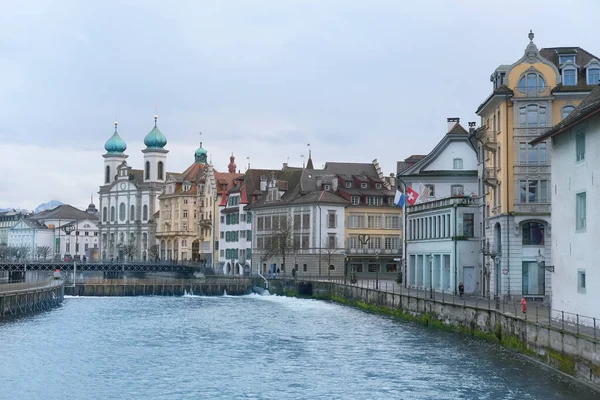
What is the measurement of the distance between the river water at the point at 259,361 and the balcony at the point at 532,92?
1529 cm

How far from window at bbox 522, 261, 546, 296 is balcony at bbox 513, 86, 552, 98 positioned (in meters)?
10.1

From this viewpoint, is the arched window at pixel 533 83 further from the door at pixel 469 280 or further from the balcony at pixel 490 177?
the door at pixel 469 280

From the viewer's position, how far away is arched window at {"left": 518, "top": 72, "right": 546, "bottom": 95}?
6084 centimetres

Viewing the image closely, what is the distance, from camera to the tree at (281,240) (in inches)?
4665

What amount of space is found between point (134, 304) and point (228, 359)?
47394 millimetres

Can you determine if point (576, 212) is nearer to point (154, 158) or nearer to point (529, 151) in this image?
point (529, 151)

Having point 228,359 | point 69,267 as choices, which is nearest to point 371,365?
point 228,359

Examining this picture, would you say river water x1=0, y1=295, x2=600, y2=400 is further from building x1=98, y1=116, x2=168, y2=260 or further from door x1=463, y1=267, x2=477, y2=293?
building x1=98, y1=116, x2=168, y2=260

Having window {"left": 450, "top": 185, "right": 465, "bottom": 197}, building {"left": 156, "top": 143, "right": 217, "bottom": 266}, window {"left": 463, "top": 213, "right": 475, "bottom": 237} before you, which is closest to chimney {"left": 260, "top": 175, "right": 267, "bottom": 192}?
building {"left": 156, "top": 143, "right": 217, "bottom": 266}

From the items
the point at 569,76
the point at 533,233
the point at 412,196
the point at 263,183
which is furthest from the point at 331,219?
the point at 569,76

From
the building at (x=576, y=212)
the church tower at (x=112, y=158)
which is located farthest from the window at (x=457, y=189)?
the church tower at (x=112, y=158)

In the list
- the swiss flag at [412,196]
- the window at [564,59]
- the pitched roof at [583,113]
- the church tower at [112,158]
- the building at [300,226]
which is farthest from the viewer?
the church tower at [112,158]

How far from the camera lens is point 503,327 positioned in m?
48.1

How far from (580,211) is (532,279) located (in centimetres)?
1910
